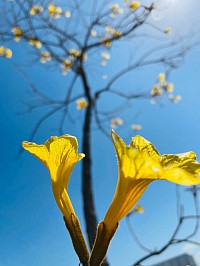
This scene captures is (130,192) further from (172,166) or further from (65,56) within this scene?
(65,56)

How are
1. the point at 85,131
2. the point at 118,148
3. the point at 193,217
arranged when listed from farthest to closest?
the point at 85,131
the point at 193,217
the point at 118,148

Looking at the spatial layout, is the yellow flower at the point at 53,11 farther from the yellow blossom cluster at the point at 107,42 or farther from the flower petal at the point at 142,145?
the flower petal at the point at 142,145

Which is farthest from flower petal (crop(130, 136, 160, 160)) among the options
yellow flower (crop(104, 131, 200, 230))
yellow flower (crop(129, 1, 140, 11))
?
yellow flower (crop(129, 1, 140, 11))

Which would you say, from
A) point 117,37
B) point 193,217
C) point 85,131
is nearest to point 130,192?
point 193,217

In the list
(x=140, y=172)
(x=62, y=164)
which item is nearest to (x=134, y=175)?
(x=140, y=172)

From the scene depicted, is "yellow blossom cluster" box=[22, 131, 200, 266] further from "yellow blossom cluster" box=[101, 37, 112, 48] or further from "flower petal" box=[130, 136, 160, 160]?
"yellow blossom cluster" box=[101, 37, 112, 48]
